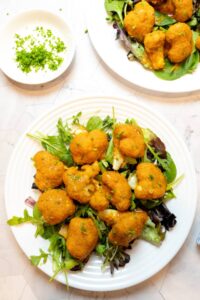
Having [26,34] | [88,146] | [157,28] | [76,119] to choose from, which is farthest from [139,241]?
[26,34]

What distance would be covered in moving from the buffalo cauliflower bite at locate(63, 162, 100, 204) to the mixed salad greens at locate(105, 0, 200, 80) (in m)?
0.48

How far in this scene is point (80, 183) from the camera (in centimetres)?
151

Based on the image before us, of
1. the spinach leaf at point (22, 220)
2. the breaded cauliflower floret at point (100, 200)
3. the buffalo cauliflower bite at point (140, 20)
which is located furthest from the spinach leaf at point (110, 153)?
the buffalo cauliflower bite at point (140, 20)

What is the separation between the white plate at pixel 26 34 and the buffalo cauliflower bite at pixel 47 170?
13.6 inches

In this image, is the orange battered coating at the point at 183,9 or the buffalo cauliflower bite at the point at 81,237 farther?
the orange battered coating at the point at 183,9

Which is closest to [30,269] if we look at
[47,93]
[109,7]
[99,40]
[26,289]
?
[26,289]

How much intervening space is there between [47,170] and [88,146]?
0.17 metres

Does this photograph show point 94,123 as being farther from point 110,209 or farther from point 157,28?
point 157,28

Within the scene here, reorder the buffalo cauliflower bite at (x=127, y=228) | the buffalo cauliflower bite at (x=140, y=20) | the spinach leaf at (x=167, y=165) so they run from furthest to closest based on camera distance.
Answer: the buffalo cauliflower bite at (x=140, y=20)
the spinach leaf at (x=167, y=165)
the buffalo cauliflower bite at (x=127, y=228)

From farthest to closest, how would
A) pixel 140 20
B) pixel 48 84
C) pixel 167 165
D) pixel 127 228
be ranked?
pixel 48 84
pixel 140 20
pixel 167 165
pixel 127 228

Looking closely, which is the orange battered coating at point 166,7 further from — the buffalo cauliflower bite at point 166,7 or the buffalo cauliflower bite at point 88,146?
the buffalo cauliflower bite at point 88,146

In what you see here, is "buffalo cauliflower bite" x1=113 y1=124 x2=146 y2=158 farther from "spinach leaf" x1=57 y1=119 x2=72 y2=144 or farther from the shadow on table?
the shadow on table

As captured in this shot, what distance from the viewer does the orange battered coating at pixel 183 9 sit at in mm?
1676

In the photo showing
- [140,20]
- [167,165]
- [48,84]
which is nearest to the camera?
[167,165]
